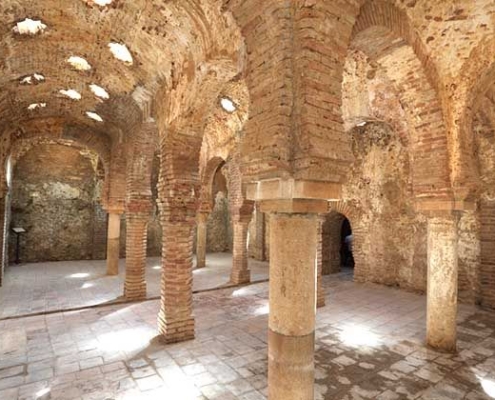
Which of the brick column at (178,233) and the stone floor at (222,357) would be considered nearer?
the stone floor at (222,357)

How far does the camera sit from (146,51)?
5109 millimetres

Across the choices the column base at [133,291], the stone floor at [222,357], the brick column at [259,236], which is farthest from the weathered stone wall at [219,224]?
the stone floor at [222,357]

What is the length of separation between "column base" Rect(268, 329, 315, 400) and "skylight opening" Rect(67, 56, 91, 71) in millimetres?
5748

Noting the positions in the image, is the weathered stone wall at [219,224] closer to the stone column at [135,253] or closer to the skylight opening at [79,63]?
the stone column at [135,253]

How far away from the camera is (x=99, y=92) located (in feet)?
23.2

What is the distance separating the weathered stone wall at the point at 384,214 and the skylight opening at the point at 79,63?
807 cm

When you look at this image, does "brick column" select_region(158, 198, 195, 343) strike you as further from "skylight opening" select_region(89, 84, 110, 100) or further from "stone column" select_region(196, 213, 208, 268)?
"stone column" select_region(196, 213, 208, 268)

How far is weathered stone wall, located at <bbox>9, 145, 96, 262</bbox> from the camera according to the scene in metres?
14.0

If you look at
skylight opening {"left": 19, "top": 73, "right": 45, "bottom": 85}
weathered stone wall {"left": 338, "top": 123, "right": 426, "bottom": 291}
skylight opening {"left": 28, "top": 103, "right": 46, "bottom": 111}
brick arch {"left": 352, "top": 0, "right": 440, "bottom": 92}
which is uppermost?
skylight opening {"left": 28, "top": 103, "right": 46, "bottom": 111}

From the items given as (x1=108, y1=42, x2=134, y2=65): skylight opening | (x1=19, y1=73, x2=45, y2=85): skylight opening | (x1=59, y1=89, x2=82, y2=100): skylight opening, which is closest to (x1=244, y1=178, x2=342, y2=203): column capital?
(x1=108, y1=42, x2=134, y2=65): skylight opening

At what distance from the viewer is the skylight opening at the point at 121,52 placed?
5098mm

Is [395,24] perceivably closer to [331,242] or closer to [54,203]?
[331,242]

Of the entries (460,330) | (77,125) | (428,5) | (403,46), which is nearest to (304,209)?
(403,46)

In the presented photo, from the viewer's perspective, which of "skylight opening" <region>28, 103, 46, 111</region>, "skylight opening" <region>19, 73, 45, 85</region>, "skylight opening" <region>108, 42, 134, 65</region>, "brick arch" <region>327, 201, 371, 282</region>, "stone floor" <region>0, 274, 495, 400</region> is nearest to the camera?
"stone floor" <region>0, 274, 495, 400</region>
